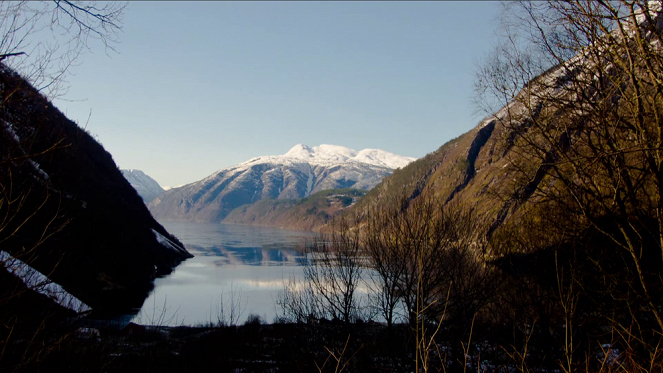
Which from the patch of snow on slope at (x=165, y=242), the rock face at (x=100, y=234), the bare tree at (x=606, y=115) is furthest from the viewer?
the patch of snow on slope at (x=165, y=242)

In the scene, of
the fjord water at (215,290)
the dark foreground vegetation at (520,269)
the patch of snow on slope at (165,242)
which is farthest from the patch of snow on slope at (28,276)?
the patch of snow on slope at (165,242)

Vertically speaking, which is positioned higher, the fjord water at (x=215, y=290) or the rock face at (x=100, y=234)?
the rock face at (x=100, y=234)

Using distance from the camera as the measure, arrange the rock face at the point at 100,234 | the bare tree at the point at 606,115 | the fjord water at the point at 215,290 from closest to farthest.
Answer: the bare tree at the point at 606,115, the fjord water at the point at 215,290, the rock face at the point at 100,234

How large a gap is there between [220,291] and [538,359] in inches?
1446

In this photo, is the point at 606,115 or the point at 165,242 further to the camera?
the point at 165,242

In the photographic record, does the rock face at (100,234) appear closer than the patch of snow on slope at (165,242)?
Yes

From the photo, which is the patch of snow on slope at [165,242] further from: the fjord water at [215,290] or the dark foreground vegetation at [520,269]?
the dark foreground vegetation at [520,269]

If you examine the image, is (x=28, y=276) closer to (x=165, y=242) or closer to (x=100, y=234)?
(x=100, y=234)

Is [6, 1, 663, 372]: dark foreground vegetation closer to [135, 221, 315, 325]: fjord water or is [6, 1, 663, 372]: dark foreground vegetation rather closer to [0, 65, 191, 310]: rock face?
[135, 221, 315, 325]: fjord water

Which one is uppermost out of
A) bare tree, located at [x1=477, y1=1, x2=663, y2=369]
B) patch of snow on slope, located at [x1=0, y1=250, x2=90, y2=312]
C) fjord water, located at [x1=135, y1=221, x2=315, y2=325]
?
bare tree, located at [x1=477, y1=1, x2=663, y2=369]

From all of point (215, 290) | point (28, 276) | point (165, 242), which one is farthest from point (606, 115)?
point (165, 242)

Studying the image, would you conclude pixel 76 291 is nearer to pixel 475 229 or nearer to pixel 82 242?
pixel 82 242

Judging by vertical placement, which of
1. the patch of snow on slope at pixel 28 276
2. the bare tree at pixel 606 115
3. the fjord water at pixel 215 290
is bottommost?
the fjord water at pixel 215 290

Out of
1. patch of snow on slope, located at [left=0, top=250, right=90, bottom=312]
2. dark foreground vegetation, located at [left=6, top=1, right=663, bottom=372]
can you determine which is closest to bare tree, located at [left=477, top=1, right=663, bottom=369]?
dark foreground vegetation, located at [left=6, top=1, right=663, bottom=372]
